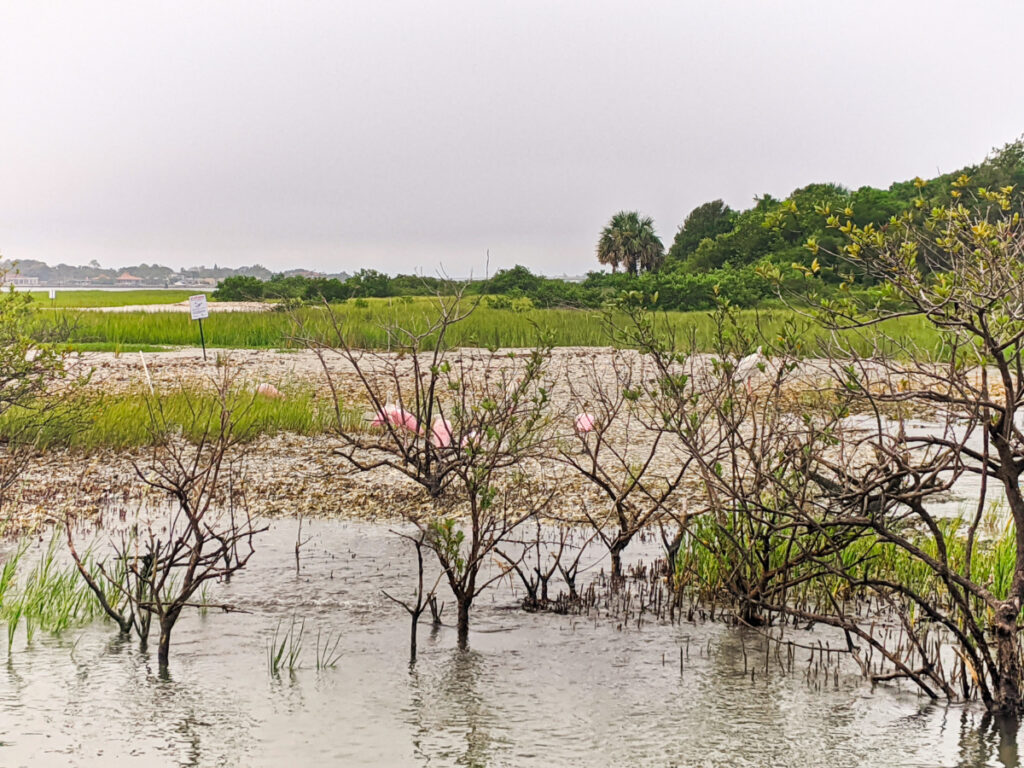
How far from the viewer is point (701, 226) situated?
5506 cm

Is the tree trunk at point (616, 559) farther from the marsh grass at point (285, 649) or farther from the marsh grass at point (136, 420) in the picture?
the marsh grass at point (136, 420)

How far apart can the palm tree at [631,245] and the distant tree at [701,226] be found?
5.39 meters

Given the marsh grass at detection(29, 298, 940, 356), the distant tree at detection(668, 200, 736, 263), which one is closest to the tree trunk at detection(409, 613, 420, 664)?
the marsh grass at detection(29, 298, 940, 356)

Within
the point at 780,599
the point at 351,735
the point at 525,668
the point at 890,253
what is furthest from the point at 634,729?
the point at 890,253

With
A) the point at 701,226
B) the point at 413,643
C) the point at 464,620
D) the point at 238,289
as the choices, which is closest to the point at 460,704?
the point at 413,643

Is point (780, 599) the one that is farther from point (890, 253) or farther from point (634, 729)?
point (890, 253)

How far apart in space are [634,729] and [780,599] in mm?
1704

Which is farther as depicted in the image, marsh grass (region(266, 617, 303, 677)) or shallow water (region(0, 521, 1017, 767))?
marsh grass (region(266, 617, 303, 677))

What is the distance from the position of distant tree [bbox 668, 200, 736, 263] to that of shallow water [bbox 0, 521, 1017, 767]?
48624 mm

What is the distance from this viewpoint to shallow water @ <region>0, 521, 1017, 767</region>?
4434mm

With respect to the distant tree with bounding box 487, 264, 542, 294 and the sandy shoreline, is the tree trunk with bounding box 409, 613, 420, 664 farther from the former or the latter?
the distant tree with bounding box 487, 264, 542, 294

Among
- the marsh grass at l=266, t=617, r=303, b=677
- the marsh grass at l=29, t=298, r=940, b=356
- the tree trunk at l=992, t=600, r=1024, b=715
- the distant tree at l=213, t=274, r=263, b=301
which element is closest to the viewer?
the tree trunk at l=992, t=600, r=1024, b=715

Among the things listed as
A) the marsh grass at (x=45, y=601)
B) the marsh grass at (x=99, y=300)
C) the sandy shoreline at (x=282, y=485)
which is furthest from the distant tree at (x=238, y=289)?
the marsh grass at (x=45, y=601)

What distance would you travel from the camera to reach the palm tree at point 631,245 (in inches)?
2462
